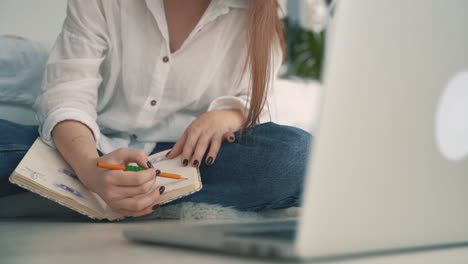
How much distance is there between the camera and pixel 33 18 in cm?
160

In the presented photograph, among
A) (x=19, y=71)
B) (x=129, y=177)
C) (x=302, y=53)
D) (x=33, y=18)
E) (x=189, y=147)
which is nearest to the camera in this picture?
(x=129, y=177)

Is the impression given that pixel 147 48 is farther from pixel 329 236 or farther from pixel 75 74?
pixel 329 236

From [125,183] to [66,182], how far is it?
145 mm

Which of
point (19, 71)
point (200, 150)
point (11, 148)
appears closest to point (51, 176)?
point (11, 148)

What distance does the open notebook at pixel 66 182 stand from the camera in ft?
2.68

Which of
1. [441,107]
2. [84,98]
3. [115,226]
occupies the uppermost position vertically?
[441,107]

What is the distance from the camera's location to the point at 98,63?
1028mm

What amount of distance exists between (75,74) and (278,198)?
46 centimetres

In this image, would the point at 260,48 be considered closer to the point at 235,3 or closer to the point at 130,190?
the point at 235,3

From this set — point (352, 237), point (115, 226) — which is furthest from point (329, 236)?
point (115, 226)

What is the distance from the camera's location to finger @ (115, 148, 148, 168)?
2.59 ft

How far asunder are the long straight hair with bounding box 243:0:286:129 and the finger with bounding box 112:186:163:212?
29 centimetres

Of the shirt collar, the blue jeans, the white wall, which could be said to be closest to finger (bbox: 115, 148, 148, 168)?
the blue jeans

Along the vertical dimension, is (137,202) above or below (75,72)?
below
